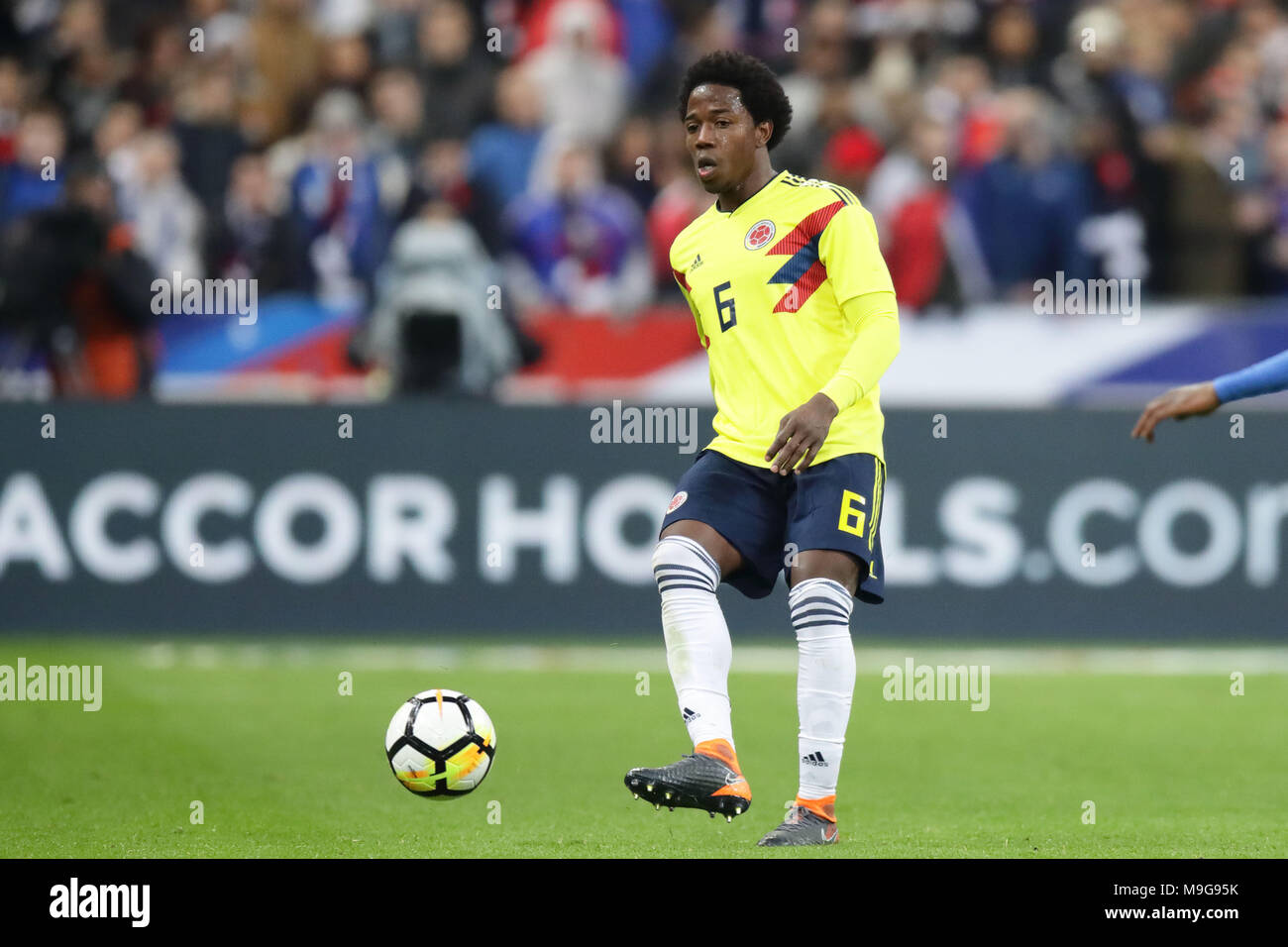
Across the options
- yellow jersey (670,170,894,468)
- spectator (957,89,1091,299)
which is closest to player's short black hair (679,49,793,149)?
yellow jersey (670,170,894,468)

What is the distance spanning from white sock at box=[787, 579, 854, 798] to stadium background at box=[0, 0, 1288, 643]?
234 inches

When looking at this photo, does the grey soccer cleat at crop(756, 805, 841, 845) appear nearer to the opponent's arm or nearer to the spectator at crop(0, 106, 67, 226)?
the opponent's arm

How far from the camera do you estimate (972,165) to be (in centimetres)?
1474

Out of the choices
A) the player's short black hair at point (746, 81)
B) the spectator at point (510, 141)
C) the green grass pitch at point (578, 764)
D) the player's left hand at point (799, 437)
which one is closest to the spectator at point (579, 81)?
the spectator at point (510, 141)

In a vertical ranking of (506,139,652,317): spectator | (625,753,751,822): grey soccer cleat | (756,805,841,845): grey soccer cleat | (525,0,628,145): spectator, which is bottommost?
(756,805,841,845): grey soccer cleat

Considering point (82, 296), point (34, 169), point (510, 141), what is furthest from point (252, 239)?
point (510, 141)

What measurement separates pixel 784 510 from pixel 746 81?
55.8 inches

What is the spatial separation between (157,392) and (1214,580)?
22.9ft

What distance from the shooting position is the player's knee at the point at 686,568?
6.54m

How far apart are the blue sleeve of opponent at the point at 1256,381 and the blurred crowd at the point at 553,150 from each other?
7823 millimetres

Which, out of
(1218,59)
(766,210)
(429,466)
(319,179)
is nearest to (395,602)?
(429,466)

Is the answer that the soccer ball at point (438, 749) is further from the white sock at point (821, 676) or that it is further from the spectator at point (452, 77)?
the spectator at point (452, 77)

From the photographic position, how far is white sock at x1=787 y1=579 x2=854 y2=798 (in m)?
6.39

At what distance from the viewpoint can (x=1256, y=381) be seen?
19.2 feet
